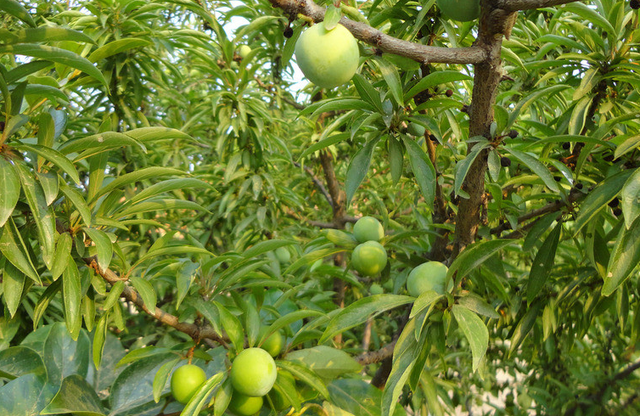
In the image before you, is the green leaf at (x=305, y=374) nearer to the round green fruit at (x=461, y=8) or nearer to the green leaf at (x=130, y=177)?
the green leaf at (x=130, y=177)

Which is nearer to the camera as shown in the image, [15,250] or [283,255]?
[15,250]

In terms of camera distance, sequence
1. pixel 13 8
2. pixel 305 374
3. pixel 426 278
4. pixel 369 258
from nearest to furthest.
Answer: pixel 13 8 < pixel 305 374 < pixel 426 278 < pixel 369 258

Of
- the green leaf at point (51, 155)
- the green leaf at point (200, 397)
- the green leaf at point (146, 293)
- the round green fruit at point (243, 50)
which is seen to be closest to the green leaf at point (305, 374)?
the green leaf at point (200, 397)

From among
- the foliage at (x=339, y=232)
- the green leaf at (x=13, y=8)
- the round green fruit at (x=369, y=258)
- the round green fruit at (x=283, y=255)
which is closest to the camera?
the green leaf at (x=13, y=8)

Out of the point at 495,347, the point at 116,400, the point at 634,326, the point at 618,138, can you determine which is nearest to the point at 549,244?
the point at 618,138

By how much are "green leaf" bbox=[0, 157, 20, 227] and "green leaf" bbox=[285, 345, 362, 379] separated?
525 millimetres

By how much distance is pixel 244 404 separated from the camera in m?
0.78

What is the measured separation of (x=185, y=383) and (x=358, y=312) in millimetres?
320

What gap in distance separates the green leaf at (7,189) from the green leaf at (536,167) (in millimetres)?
700

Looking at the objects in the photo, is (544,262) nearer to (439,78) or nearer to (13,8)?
(439,78)

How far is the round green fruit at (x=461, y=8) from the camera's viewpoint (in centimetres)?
65

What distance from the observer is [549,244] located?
0.84 metres

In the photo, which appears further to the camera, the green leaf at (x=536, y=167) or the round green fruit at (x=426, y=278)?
the round green fruit at (x=426, y=278)

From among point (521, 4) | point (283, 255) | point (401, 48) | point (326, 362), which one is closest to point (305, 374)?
point (326, 362)
